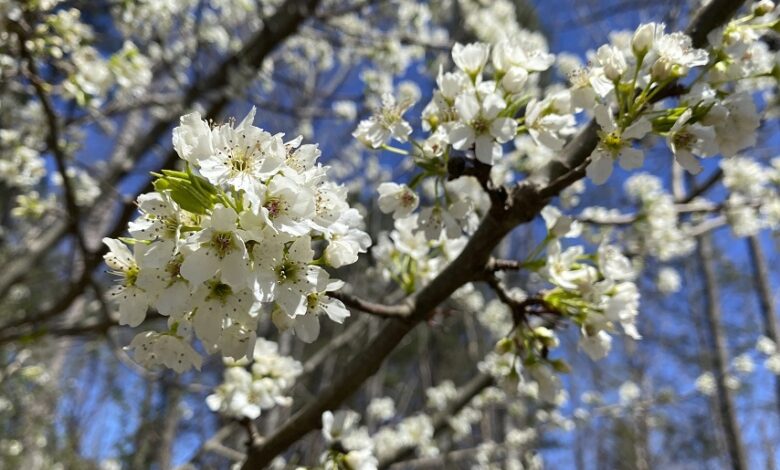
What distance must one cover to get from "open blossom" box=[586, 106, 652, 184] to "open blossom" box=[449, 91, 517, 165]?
0.18 meters

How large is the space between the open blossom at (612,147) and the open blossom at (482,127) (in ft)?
0.58

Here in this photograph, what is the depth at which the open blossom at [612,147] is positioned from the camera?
41.1 inches

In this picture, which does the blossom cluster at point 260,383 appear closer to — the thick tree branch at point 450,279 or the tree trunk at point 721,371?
the thick tree branch at point 450,279

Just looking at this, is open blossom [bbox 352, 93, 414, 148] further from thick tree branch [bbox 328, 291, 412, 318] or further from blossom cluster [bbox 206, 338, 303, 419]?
blossom cluster [bbox 206, 338, 303, 419]

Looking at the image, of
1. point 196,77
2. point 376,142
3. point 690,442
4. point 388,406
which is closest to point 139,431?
point 388,406

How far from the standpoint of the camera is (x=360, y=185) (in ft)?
20.9

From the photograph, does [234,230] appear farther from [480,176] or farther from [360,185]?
[360,185]

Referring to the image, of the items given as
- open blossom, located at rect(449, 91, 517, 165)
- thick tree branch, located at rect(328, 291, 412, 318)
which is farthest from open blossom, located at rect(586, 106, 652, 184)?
thick tree branch, located at rect(328, 291, 412, 318)

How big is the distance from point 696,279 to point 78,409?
12.0 meters

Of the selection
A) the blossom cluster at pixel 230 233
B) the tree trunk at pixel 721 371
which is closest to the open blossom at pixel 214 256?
the blossom cluster at pixel 230 233

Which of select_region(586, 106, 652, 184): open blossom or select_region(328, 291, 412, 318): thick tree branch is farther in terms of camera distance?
select_region(328, 291, 412, 318): thick tree branch

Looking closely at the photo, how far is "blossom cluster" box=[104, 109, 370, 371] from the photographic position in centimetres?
88

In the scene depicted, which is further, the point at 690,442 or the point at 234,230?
the point at 690,442

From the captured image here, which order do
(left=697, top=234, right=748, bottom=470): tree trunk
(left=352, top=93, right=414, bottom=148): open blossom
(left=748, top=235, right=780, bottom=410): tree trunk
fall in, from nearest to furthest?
(left=352, top=93, right=414, bottom=148): open blossom, (left=697, top=234, right=748, bottom=470): tree trunk, (left=748, top=235, right=780, bottom=410): tree trunk
